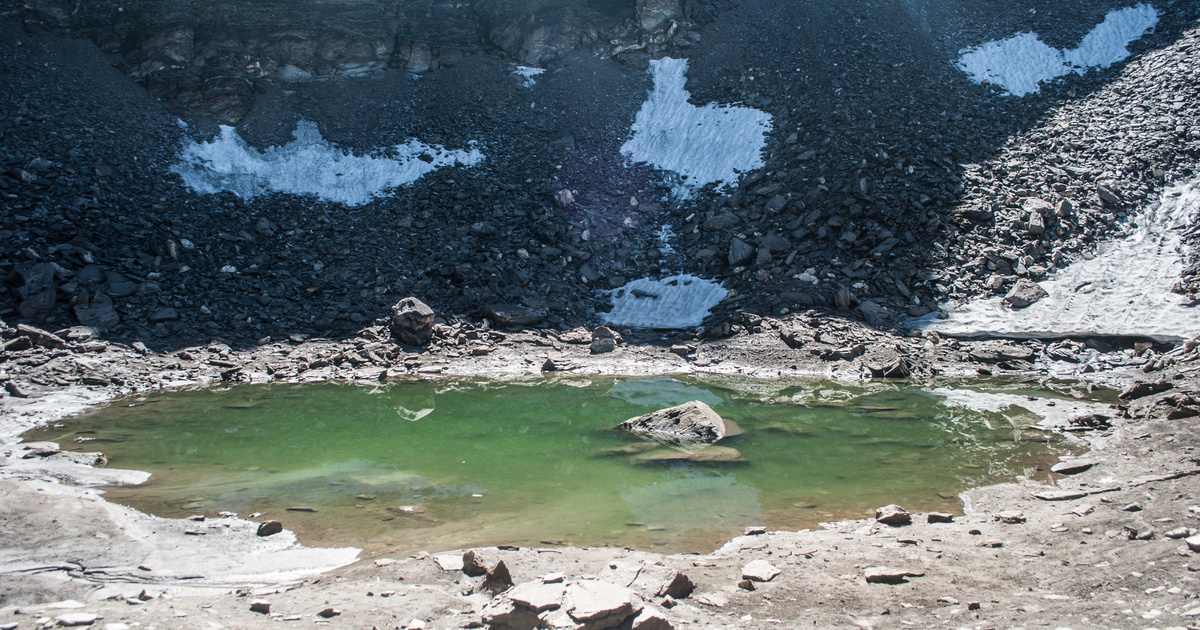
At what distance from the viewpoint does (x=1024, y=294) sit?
15.8m

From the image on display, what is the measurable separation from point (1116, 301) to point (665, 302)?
11043 mm

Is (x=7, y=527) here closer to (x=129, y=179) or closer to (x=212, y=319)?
(x=212, y=319)

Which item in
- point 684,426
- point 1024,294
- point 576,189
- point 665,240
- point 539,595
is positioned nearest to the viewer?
point 539,595

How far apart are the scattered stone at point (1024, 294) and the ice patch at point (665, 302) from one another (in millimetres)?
7113

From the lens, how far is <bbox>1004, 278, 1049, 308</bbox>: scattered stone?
51.4 ft

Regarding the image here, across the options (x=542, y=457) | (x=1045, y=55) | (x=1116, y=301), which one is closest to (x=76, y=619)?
(x=542, y=457)

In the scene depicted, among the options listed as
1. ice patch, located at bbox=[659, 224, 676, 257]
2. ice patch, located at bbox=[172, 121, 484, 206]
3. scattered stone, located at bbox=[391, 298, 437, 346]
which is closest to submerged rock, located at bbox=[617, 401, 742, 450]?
scattered stone, located at bbox=[391, 298, 437, 346]

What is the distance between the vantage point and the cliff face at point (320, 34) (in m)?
24.6

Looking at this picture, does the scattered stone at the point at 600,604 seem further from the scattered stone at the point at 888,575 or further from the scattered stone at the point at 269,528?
the scattered stone at the point at 269,528

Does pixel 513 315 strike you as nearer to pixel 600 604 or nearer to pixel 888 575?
pixel 888 575

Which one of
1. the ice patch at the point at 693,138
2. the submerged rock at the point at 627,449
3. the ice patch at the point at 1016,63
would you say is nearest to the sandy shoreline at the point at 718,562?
the submerged rock at the point at 627,449

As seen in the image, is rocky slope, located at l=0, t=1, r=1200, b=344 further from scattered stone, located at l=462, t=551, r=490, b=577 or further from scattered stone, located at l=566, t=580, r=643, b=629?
scattered stone, located at l=566, t=580, r=643, b=629

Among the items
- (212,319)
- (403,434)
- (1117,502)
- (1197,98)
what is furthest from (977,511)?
(1197,98)

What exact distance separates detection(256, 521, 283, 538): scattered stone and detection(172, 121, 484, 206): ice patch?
17.3 meters
